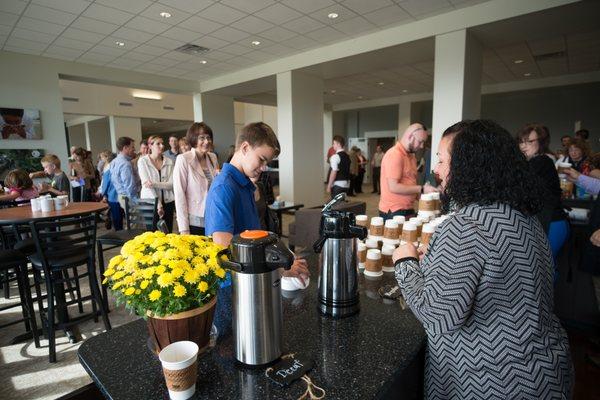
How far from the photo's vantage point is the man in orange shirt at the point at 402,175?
250cm

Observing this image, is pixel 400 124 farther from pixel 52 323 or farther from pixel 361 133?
pixel 52 323

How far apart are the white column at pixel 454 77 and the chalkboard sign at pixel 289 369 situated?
3.96m

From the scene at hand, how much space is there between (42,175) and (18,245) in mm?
2414

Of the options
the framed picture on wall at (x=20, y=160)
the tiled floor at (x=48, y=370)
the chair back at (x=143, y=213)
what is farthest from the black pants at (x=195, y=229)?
the framed picture on wall at (x=20, y=160)

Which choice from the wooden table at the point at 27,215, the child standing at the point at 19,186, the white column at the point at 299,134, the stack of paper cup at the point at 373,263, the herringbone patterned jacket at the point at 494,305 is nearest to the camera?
the herringbone patterned jacket at the point at 494,305

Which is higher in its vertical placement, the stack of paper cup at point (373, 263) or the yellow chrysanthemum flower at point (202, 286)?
the yellow chrysanthemum flower at point (202, 286)

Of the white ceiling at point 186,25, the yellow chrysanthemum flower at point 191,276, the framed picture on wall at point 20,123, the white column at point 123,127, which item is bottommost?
the yellow chrysanthemum flower at point 191,276

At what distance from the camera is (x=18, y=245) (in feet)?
8.14

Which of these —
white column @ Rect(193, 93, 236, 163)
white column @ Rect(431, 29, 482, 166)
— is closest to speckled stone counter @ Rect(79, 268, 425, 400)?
white column @ Rect(431, 29, 482, 166)

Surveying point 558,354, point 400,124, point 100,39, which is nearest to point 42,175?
point 100,39

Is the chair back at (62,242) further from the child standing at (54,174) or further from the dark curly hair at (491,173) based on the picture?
the child standing at (54,174)

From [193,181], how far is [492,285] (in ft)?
7.43

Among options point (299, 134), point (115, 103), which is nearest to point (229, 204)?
point (299, 134)

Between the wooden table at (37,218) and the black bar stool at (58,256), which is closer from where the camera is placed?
the black bar stool at (58,256)
